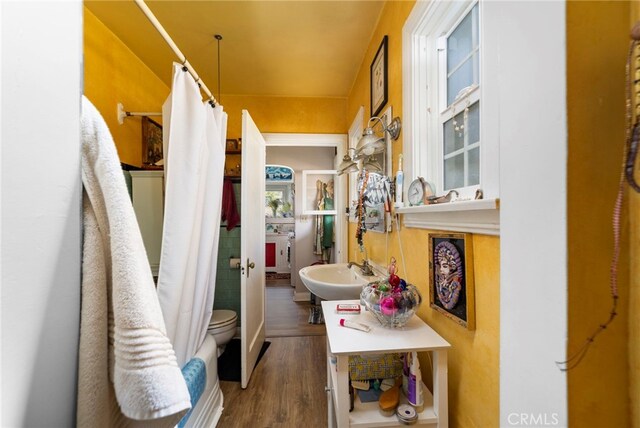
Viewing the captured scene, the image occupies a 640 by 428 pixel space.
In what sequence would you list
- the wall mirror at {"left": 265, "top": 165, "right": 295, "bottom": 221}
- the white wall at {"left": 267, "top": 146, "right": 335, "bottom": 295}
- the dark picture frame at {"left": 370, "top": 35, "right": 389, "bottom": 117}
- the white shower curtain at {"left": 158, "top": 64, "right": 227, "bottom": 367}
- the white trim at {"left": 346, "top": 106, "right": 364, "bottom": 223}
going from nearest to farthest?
the white shower curtain at {"left": 158, "top": 64, "right": 227, "bottom": 367} → the dark picture frame at {"left": 370, "top": 35, "right": 389, "bottom": 117} → the white trim at {"left": 346, "top": 106, "right": 364, "bottom": 223} → the white wall at {"left": 267, "top": 146, "right": 335, "bottom": 295} → the wall mirror at {"left": 265, "top": 165, "right": 295, "bottom": 221}

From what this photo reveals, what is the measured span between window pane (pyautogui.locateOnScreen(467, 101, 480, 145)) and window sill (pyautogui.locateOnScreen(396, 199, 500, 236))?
0.31 m

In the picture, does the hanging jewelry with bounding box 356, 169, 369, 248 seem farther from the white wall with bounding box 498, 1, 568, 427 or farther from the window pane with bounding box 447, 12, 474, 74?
the white wall with bounding box 498, 1, 568, 427

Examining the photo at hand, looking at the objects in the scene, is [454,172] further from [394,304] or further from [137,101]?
[137,101]

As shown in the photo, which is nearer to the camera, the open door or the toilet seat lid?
the open door

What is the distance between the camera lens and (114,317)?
1.32 feet

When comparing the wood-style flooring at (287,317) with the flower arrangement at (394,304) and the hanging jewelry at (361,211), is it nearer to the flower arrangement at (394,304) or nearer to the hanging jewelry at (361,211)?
the hanging jewelry at (361,211)

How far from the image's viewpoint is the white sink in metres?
1.45

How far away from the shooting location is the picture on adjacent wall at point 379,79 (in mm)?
1533

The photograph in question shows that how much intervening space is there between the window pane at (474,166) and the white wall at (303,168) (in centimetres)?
267

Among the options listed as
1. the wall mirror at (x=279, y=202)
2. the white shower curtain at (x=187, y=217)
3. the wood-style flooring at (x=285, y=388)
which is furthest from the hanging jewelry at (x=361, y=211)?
the wall mirror at (x=279, y=202)

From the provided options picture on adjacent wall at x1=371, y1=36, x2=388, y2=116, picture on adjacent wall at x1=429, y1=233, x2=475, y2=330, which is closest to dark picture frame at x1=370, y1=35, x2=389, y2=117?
picture on adjacent wall at x1=371, y1=36, x2=388, y2=116

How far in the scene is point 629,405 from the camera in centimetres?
42

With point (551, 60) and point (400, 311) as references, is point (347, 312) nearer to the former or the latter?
point (400, 311)

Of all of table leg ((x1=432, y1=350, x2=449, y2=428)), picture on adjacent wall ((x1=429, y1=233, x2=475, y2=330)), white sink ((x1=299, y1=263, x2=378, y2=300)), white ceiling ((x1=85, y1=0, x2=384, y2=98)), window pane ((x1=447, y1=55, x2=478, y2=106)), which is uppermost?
white ceiling ((x1=85, y1=0, x2=384, y2=98))
